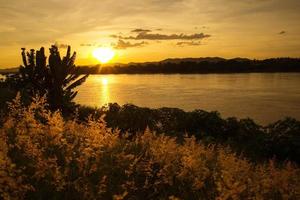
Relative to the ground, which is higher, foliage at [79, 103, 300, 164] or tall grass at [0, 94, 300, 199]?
tall grass at [0, 94, 300, 199]

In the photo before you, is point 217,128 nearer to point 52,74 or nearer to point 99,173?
point 52,74

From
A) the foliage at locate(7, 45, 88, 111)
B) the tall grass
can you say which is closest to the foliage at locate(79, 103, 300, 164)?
the foliage at locate(7, 45, 88, 111)

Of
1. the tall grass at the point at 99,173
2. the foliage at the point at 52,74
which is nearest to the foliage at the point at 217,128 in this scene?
the foliage at the point at 52,74

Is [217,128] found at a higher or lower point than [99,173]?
lower

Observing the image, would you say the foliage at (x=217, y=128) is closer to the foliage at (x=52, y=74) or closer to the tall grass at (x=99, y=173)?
the foliage at (x=52, y=74)

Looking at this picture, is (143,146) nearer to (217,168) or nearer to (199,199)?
(217,168)

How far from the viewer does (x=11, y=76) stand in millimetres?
28297

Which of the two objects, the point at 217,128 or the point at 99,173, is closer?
the point at 99,173

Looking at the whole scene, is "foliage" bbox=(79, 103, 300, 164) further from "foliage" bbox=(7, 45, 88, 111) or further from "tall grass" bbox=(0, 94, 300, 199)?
"tall grass" bbox=(0, 94, 300, 199)

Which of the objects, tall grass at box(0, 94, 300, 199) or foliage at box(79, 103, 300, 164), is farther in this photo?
foliage at box(79, 103, 300, 164)

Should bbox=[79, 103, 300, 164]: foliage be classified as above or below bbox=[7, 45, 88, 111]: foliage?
below

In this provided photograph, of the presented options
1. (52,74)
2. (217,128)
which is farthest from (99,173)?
(217,128)

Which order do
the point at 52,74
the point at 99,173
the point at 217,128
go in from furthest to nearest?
the point at 217,128
the point at 52,74
the point at 99,173

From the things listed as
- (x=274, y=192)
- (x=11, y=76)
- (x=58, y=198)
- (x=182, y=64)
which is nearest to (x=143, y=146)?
(x=274, y=192)
